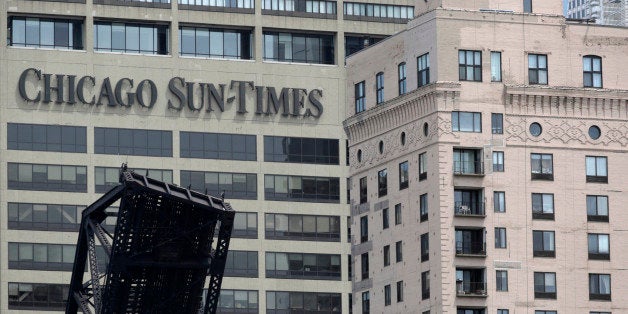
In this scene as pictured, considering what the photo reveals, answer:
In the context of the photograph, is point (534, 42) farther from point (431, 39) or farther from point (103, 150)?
point (103, 150)

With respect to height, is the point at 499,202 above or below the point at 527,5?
below

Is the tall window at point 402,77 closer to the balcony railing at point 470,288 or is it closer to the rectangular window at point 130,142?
the balcony railing at point 470,288

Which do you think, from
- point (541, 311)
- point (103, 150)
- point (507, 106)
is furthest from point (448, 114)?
point (103, 150)

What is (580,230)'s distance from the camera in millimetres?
162000

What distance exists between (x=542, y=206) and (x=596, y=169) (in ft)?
16.3

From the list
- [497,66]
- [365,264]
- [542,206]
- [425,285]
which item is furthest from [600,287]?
[365,264]

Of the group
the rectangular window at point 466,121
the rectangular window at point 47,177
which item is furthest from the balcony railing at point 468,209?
the rectangular window at point 47,177

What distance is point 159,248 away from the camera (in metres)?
123

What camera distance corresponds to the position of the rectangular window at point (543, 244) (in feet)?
529

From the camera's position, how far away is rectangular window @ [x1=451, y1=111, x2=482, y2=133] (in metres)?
162

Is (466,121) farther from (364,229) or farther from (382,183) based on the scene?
(364,229)

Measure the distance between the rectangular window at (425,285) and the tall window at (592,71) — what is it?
56.7 ft

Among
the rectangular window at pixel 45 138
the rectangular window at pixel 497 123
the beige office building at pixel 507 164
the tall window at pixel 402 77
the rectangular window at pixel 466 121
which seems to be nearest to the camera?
the beige office building at pixel 507 164

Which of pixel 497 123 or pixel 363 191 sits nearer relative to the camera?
pixel 497 123
